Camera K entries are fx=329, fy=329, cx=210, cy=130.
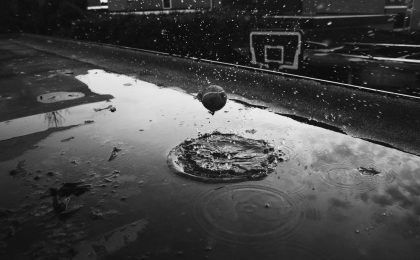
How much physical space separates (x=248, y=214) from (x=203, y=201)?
0.35 meters

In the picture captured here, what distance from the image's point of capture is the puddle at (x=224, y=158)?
2.67 meters

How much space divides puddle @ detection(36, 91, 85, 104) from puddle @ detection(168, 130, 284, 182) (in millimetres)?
2856

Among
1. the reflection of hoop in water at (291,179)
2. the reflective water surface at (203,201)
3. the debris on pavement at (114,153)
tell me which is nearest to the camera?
Result: the reflective water surface at (203,201)

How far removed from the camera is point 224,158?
2.91 meters

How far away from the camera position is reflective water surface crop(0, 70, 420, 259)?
1876 millimetres

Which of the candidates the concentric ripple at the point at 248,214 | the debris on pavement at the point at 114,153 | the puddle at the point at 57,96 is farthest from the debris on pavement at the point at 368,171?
the puddle at the point at 57,96

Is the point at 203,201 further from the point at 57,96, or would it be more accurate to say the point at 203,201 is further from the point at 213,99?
the point at 57,96

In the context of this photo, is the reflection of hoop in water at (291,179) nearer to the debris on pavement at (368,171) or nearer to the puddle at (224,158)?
the puddle at (224,158)

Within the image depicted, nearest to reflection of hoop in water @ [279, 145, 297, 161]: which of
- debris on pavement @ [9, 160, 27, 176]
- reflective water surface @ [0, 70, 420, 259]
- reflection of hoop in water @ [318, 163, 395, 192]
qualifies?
reflective water surface @ [0, 70, 420, 259]

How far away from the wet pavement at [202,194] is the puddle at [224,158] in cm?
9

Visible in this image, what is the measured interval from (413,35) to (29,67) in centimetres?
→ 1035

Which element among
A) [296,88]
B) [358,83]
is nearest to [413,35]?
[358,83]

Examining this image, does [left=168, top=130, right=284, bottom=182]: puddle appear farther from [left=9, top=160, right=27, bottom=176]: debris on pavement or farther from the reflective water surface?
[left=9, top=160, right=27, bottom=176]: debris on pavement

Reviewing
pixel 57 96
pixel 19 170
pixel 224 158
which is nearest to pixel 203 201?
pixel 224 158
